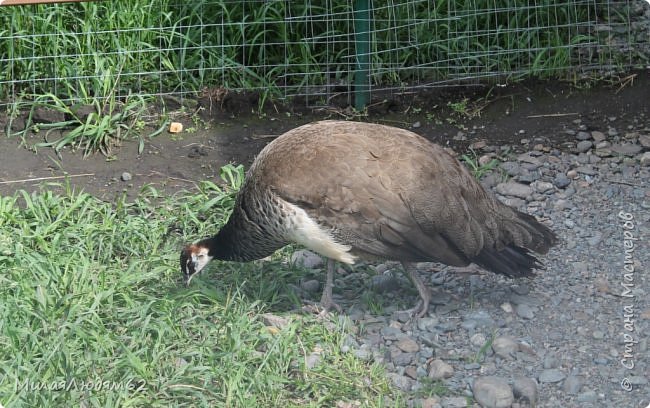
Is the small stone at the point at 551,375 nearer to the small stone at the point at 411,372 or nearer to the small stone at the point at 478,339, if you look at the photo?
the small stone at the point at 478,339

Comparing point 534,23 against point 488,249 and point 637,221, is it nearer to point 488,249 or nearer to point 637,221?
point 637,221

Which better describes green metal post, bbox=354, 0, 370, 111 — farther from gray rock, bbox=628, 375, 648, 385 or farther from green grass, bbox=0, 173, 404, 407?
gray rock, bbox=628, 375, 648, 385

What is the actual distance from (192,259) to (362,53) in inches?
82.5

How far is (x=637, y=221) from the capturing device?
194 inches

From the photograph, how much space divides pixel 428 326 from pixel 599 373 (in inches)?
29.2

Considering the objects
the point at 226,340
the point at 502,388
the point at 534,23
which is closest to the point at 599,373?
the point at 502,388

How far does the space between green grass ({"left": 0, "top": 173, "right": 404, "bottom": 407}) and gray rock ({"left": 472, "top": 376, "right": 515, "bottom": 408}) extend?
0.29 m

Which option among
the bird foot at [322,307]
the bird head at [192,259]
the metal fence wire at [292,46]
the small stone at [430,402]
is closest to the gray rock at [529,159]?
the metal fence wire at [292,46]

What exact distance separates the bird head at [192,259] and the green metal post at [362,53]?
1.92 meters

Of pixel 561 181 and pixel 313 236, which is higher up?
pixel 313 236

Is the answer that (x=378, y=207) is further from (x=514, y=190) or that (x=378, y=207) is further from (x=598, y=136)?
(x=598, y=136)

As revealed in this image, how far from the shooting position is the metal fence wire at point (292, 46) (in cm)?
607

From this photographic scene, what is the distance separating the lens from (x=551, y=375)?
3.92m

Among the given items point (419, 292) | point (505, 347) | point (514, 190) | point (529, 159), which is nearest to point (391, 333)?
point (419, 292)
